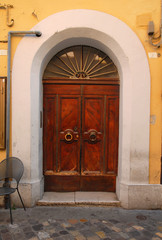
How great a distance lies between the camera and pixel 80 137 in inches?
186

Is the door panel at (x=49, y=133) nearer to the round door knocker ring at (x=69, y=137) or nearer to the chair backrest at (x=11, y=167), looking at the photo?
the round door knocker ring at (x=69, y=137)

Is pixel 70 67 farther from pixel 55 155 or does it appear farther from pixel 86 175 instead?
pixel 86 175

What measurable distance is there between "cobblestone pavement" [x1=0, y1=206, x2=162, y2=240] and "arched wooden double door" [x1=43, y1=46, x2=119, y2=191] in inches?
28.7

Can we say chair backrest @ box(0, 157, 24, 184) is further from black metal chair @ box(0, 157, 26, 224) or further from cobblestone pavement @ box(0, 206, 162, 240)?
cobblestone pavement @ box(0, 206, 162, 240)

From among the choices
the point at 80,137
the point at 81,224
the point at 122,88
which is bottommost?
the point at 81,224

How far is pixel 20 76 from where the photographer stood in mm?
4184

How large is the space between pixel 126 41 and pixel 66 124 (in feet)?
7.06

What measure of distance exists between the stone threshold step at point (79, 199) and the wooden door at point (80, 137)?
14cm

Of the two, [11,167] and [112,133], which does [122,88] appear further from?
[11,167]

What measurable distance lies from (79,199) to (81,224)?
796 mm

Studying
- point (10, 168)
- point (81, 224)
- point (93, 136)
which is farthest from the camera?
point (93, 136)


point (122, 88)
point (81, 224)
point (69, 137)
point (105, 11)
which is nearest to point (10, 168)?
point (69, 137)

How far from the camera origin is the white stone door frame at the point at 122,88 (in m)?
4.11

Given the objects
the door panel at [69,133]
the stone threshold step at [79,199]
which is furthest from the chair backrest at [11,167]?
the door panel at [69,133]
